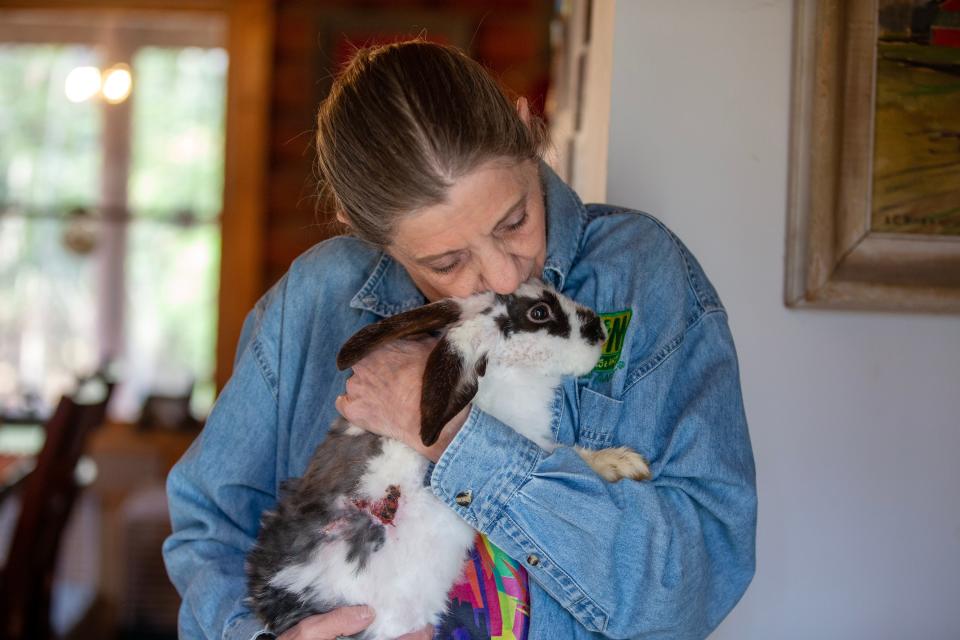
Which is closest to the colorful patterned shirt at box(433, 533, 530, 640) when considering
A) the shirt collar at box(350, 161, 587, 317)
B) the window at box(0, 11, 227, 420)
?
the shirt collar at box(350, 161, 587, 317)

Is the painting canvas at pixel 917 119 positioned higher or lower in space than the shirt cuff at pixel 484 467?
higher

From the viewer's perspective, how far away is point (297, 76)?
16.3 feet

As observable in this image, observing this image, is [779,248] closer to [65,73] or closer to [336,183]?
[336,183]

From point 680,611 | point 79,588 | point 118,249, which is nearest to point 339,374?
point 680,611

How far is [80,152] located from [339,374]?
14.9 feet

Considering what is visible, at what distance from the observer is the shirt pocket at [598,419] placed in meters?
1.43

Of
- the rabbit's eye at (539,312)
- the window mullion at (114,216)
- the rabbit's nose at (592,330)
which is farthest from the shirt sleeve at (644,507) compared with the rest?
the window mullion at (114,216)

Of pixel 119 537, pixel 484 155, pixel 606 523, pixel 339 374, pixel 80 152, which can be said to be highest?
pixel 80 152

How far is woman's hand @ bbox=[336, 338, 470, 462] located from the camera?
4.51ft

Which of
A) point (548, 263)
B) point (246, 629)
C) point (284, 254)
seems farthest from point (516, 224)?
point (284, 254)

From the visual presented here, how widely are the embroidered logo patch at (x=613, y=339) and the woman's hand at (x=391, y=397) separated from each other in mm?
254

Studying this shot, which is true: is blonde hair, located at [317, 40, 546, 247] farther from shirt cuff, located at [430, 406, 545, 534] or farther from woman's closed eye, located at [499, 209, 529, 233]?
shirt cuff, located at [430, 406, 545, 534]

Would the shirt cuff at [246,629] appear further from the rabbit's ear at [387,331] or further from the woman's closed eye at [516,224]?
the woman's closed eye at [516,224]

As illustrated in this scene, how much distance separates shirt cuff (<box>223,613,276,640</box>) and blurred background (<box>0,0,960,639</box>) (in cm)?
72
